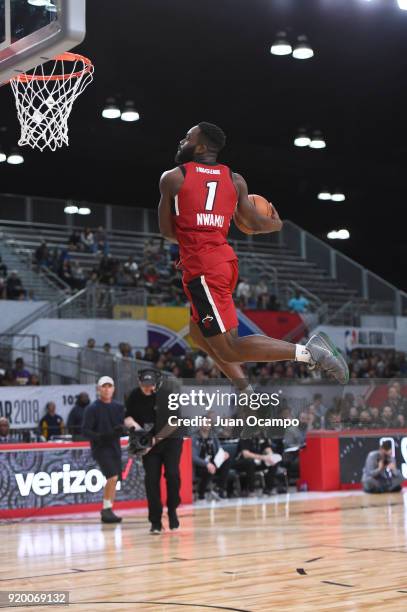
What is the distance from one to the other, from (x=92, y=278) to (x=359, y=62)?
10.0m

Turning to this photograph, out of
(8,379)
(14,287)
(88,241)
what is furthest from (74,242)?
(8,379)

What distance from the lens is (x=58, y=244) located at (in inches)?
1168

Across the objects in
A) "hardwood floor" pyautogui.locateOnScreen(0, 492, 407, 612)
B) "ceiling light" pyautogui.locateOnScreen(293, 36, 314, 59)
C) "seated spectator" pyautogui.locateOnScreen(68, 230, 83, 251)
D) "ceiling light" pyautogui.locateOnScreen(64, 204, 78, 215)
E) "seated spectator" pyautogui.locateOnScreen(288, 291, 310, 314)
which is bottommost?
"hardwood floor" pyautogui.locateOnScreen(0, 492, 407, 612)

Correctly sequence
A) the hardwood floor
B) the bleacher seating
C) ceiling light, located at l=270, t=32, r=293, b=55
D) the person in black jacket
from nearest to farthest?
1. the hardwood floor
2. the person in black jacket
3. ceiling light, located at l=270, t=32, r=293, b=55
4. the bleacher seating

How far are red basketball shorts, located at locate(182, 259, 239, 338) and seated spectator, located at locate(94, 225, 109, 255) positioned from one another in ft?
78.2

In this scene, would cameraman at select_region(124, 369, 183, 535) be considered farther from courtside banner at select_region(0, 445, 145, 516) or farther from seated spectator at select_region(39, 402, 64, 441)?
seated spectator at select_region(39, 402, 64, 441)

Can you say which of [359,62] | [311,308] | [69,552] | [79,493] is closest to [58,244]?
[311,308]

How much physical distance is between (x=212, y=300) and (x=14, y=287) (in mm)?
18900

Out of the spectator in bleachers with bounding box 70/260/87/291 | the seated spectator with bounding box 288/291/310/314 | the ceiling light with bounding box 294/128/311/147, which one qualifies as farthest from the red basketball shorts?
the seated spectator with bounding box 288/291/310/314

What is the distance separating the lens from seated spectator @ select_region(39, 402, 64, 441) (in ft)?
58.9

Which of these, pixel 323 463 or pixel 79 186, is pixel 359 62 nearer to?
pixel 323 463

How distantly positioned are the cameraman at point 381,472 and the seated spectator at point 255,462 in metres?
1.67

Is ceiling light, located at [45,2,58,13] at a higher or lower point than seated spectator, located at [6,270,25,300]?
lower

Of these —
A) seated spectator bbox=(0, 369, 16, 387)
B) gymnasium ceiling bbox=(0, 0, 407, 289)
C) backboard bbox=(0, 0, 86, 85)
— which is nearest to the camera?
backboard bbox=(0, 0, 86, 85)
